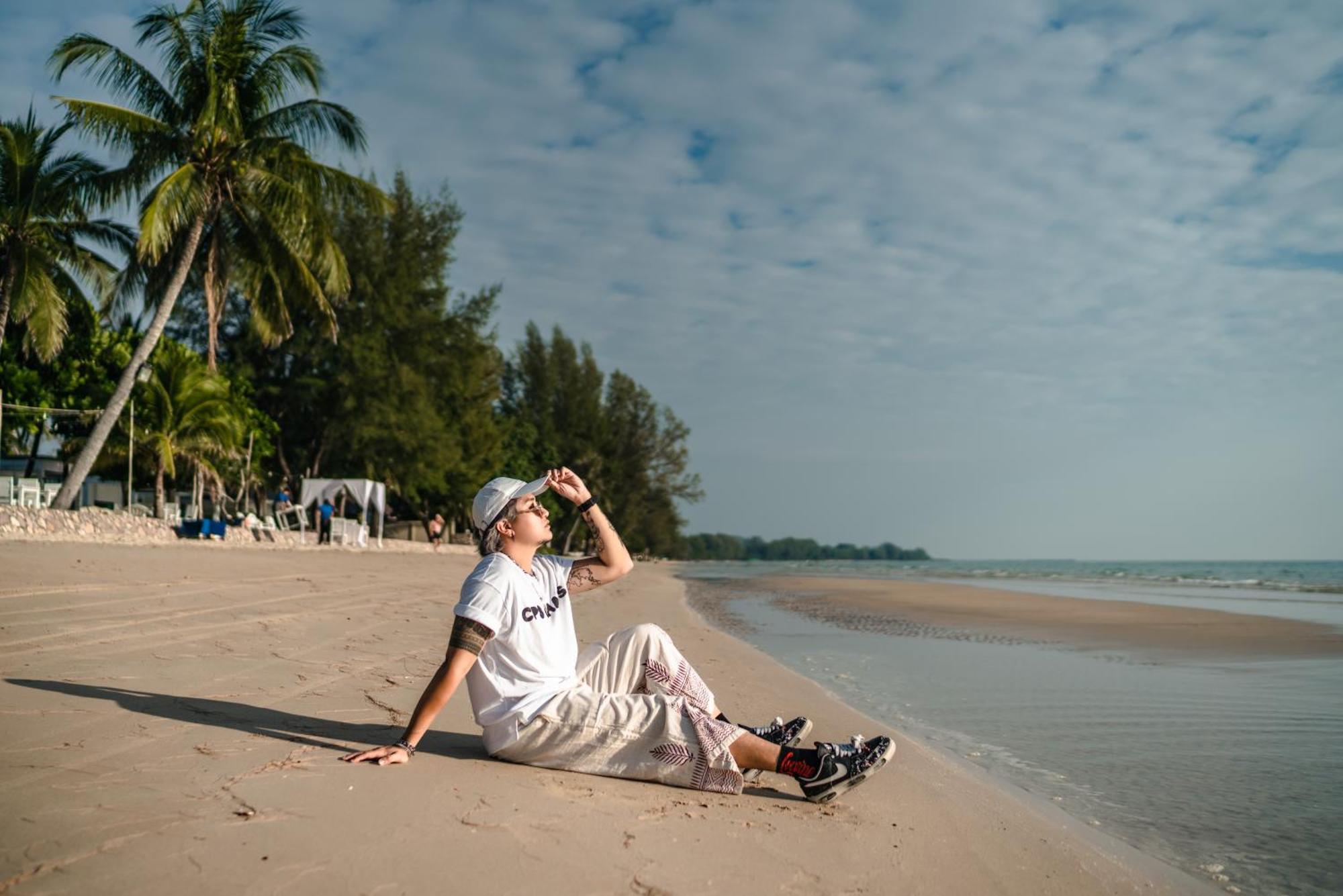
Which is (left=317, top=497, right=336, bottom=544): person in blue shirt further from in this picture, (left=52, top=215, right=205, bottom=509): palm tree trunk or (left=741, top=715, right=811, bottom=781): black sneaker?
(left=741, top=715, right=811, bottom=781): black sneaker

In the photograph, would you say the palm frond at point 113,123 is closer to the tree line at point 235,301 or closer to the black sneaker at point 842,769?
the tree line at point 235,301

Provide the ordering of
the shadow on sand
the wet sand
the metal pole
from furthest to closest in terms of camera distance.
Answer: the metal pole → the wet sand → the shadow on sand

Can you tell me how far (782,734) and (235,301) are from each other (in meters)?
34.5

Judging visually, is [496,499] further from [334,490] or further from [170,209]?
[334,490]

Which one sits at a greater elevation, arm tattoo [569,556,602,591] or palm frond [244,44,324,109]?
palm frond [244,44,324,109]

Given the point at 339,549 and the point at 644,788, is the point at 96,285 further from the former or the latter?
the point at 644,788

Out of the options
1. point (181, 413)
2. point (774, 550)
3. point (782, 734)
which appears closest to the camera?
point (782, 734)

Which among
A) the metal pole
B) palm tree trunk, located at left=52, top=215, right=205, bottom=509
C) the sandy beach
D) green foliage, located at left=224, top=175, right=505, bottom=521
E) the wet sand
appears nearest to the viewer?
the sandy beach

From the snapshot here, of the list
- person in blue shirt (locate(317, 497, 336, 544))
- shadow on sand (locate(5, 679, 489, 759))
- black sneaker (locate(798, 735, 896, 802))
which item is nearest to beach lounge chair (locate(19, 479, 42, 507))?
person in blue shirt (locate(317, 497, 336, 544))

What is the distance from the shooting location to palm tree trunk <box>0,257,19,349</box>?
19500 mm

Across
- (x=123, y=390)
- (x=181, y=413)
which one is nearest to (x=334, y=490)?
(x=181, y=413)

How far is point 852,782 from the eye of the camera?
3.37 metres

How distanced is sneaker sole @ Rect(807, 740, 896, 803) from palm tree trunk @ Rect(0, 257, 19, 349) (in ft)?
71.6

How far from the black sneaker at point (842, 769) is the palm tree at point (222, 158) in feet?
57.0
